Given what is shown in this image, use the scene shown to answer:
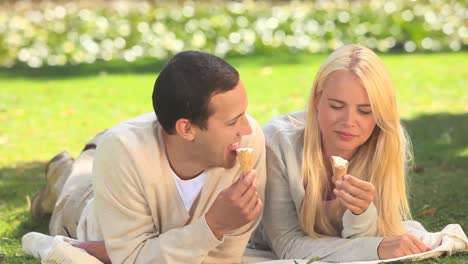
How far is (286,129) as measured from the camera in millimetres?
4926

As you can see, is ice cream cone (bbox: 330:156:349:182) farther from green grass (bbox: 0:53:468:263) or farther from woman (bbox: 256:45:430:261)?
green grass (bbox: 0:53:468:263)

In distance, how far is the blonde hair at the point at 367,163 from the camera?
15.4ft

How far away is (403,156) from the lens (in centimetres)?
479

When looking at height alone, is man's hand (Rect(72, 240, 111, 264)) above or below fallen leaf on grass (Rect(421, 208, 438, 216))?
above

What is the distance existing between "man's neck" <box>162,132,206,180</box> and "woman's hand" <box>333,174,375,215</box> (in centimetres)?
61

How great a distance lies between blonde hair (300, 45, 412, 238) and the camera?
468 centimetres

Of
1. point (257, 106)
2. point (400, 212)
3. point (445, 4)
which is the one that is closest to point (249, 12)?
point (445, 4)

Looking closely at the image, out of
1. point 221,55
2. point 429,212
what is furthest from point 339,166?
point 221,55

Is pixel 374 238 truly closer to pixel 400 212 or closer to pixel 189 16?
pixel 400 212

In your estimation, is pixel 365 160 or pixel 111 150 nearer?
pixel 111 150

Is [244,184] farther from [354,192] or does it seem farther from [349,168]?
[349,168]

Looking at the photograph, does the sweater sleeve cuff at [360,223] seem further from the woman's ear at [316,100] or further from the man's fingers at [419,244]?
the woman's ear at [316,100]

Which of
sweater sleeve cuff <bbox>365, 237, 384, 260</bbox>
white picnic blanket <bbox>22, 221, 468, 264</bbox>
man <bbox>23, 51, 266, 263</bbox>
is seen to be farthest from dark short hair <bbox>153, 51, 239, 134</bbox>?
sweater sleeve cuff <bbox>365, 237, 384, 260</bbox>

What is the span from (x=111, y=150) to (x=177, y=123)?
0.32 metres
